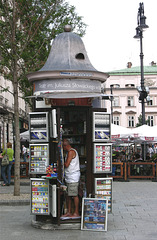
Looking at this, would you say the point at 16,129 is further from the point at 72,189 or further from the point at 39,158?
the point at 72,189

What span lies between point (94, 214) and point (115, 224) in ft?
2.91

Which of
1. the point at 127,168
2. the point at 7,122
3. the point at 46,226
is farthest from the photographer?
the point at 7,122

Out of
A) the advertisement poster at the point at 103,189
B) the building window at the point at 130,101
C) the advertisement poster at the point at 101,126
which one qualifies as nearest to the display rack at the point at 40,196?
the advertisement poster at the point at 103,189

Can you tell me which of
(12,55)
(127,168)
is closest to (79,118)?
(12,55)

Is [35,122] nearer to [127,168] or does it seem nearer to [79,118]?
[79,118]

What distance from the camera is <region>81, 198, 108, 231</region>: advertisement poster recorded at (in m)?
9.52

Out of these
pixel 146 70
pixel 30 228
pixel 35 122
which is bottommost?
pixel 30 228

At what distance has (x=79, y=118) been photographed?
11.1 m

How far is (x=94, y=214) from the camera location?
376 inches

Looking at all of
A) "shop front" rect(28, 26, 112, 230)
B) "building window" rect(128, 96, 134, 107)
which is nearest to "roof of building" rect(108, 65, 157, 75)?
"building window" rect(128, 96, 134, 107)

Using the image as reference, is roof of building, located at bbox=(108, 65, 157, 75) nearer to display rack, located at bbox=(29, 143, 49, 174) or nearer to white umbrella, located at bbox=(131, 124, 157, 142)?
white umbrella, located at bbox=(131, 124, 157, 142)

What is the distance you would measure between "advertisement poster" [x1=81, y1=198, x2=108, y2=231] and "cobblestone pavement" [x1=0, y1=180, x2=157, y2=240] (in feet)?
0.58

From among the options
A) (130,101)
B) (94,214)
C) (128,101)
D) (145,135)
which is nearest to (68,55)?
(94,214)

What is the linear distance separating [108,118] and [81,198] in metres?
1.85
